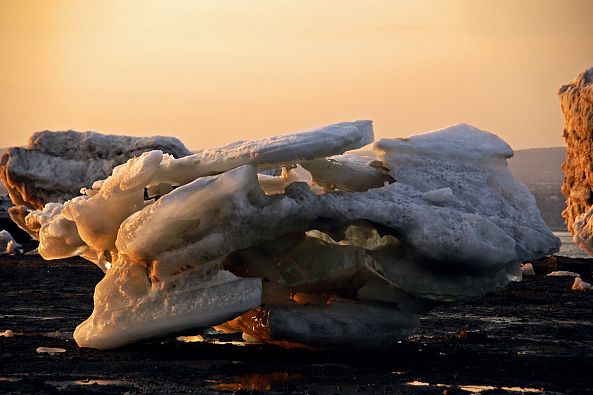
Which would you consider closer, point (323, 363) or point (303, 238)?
point (323, 363)

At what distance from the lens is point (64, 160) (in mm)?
40625

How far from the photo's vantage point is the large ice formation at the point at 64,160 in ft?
131

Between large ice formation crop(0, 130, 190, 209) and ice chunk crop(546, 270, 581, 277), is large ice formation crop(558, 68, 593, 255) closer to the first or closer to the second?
ice chunk crop(546, 270, 581, 277)

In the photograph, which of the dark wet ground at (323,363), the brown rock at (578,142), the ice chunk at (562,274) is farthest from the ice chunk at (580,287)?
the brown rock at (578,142)

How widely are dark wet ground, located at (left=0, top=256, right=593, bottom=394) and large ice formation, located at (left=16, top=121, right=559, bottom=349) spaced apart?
1.32 feet

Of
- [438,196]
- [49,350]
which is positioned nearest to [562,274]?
[438,196]

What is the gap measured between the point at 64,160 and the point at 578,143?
2028cm

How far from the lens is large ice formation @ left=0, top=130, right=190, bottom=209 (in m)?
39.8

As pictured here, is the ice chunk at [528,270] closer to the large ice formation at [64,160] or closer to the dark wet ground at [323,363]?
the dark wet ground at [323,363]

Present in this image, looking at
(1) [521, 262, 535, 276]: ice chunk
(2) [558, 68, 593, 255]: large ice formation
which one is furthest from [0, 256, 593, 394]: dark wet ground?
(2) [558, 68, 593, 255]: large ice formation

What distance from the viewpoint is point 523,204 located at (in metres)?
11.8

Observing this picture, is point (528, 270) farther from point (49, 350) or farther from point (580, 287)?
point (49, 350)

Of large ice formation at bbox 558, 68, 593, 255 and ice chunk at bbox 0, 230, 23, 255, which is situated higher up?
large ice formation at bbox 558, 68, 593, 255

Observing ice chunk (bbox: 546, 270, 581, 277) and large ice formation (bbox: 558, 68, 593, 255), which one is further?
large ice formation (bbox: 558, 68, 593, 255)
